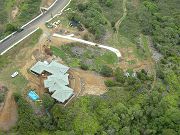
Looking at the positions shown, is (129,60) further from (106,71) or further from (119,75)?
(106,71)

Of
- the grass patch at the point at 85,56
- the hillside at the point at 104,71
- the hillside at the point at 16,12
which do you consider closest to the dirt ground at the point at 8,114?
the hillside at the point at 104,71

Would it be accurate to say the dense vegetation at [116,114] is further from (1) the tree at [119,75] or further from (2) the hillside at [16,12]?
(2) the hillside at [16,12]

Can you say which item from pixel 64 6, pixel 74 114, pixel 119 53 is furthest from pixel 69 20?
pixel 74 114

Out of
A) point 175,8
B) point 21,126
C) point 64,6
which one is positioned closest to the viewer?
point 21,126

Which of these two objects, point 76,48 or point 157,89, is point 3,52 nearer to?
point 76,48

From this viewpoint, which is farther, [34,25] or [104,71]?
[34,25]

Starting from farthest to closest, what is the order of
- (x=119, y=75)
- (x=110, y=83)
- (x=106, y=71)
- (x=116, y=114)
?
(x=106, y=71)
(x=119, y=75)
(x=110, y=83)
(x=116, y=114)

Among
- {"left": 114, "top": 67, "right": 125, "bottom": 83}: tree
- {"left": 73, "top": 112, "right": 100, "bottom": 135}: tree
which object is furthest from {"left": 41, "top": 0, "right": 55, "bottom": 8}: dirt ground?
{"left": 73, "top": 112, "right": 100, "bottom": 135}: tree

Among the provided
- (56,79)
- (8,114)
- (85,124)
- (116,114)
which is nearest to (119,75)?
(116,114)

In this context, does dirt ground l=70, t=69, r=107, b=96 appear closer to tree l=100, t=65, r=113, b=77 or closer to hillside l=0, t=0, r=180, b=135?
hillside l=0, t=0, r=180, b=135
